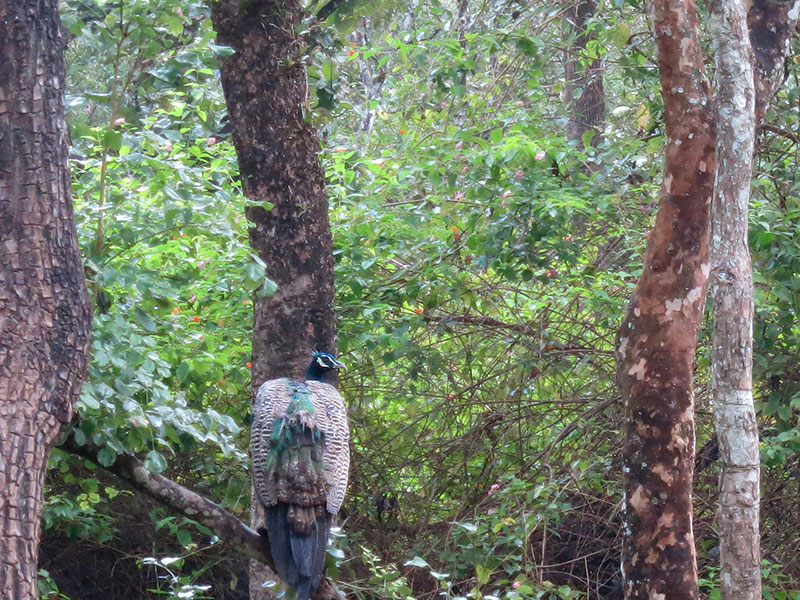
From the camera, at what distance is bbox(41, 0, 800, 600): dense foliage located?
4188 mm

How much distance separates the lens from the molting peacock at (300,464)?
12.7 feet

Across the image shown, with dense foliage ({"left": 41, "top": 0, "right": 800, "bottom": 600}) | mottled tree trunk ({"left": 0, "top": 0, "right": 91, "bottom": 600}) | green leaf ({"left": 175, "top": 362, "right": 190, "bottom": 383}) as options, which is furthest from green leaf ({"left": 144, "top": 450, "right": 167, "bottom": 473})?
green leaf ({"left": 175, "top": 362, "right": 190, "bottom": 383})

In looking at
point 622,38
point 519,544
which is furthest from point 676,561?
point 622,38

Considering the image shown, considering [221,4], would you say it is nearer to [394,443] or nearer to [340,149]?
[340,149]

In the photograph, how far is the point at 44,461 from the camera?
2707 mm

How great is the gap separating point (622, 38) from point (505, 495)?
2.47 meters

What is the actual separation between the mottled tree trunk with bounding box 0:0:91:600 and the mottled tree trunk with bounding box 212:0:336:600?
1659 mm

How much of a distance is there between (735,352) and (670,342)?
25 centimetres

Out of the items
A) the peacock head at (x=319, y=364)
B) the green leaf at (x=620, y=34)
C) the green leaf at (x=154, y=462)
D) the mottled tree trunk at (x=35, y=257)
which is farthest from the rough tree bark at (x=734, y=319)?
the mottled tree trunk at (x=35, y=257)

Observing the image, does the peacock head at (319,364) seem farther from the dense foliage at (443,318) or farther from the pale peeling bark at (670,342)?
the pale peeling bark at (670,342)

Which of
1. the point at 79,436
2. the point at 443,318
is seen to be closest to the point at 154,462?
the point at 79,436

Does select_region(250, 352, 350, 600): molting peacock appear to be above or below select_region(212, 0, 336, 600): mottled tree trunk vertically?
below

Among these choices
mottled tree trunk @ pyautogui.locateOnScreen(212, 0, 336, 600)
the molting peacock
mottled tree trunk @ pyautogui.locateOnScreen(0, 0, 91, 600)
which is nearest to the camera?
mottled tree trunk @ pyautogui.locateOnScreen(0, 0, 91, 600)

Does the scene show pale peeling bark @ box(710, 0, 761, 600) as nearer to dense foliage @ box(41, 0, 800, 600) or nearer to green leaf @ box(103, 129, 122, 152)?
dense foliage @ box(41, 0, 800, 600)
